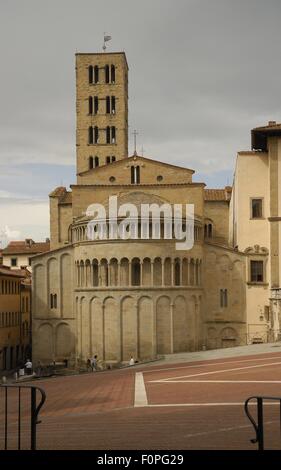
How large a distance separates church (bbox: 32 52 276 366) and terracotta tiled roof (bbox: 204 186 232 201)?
8.44 m

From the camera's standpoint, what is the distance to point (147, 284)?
2313 inches

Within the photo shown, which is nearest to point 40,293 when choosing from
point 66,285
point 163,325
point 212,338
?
point 66,285

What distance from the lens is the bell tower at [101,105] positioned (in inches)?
3440

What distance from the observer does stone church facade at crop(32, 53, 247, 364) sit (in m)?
58.6

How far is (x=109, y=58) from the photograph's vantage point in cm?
8788

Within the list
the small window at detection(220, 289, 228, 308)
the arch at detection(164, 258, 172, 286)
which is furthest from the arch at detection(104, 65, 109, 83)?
the small window at detection(220, 289, 228, 308)

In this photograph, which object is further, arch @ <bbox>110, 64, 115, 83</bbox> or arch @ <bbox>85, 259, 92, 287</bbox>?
arch @ <bbox>110, 64, 115, 83</bbox>

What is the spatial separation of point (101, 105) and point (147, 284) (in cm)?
3617

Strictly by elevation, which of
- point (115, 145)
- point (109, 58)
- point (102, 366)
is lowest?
point (102, 366)

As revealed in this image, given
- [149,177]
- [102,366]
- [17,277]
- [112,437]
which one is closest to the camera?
[112,437]

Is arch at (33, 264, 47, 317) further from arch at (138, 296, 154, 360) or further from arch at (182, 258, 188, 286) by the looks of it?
arch at (182, 258, 188, 286)
